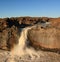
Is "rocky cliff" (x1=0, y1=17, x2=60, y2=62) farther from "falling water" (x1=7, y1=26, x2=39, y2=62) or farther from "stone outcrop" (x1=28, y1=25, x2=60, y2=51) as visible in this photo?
"falling water" (x1=7, y1=26, x2=39, y2=62)

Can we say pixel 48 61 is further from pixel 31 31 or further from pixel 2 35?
Result: pixel 2 35

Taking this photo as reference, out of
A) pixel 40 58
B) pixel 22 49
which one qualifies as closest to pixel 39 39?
pixel 22 49

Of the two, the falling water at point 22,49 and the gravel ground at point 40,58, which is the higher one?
the falling water at point 22,49

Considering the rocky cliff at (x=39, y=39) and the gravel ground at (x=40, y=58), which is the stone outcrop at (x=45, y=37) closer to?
the rocky cliff at (x=39, y=39)

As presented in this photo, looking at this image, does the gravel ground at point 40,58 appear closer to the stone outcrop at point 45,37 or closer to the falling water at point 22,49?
the falling water at point 22,49

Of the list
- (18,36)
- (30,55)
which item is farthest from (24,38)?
(30,55)

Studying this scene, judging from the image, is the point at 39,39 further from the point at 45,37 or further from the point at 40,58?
the point at 40,58

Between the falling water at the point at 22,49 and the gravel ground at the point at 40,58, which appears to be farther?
the falling water at the point at 22,49

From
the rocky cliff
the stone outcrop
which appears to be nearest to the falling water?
the rocky cliff

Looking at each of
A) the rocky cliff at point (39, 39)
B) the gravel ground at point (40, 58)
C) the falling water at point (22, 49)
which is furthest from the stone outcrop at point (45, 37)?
the gravel ground at point (40, 58)

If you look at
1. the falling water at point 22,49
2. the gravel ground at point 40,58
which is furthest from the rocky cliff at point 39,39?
the falling water at point 22,49

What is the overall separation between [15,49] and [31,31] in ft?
6.25

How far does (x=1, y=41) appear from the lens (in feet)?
47.6

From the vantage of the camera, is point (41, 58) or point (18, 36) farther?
point (18, 36)
